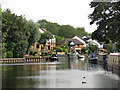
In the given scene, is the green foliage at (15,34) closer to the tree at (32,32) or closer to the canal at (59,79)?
the tree at (32,32)

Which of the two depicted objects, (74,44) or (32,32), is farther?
(74,44)

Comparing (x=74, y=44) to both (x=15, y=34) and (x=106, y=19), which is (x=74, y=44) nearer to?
(x=15, y=34)

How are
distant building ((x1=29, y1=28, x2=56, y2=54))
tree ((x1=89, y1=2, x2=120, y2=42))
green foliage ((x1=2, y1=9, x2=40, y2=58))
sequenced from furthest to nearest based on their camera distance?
distant building ((x1=29, y1=28, x2=56, y2=54))
green foliage ((x1=2, y1=9, x2=40, y2=58))
tree ((x1=89, y1=2, x2=120, y2=42))

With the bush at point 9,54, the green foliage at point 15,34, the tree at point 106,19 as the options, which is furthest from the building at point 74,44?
the tree at point 106,19

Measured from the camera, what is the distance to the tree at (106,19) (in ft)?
147

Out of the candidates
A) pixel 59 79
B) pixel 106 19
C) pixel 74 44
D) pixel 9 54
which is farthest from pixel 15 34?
pixel 74 44

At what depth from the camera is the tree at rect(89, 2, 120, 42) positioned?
147 feet

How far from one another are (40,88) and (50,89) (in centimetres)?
108

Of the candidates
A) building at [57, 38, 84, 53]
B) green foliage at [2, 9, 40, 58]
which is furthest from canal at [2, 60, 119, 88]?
building at [57, 38, 84, 53]

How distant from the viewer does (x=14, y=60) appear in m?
92.3

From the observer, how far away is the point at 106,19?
4894 centimetres

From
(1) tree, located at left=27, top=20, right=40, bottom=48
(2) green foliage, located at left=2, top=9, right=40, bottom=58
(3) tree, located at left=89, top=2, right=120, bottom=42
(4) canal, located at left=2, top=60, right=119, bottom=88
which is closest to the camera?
(4) canal, located at left=2, top=60, right=119, bottom=88

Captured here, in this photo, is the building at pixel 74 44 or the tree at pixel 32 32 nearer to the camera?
the tree at pixel 32 32

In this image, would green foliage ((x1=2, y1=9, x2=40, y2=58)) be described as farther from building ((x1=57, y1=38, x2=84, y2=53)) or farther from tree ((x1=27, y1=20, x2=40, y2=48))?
building ((x1=57, y1=38, x2=84, y2=53))
